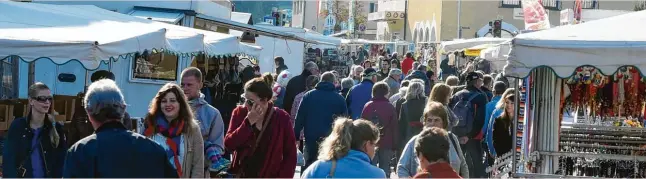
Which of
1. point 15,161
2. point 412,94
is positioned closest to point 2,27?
point 15,161

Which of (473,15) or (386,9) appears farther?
(386,9)

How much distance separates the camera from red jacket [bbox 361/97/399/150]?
1213 centimetres

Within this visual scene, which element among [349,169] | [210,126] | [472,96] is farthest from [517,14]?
[349,169]

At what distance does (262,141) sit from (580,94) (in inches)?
139

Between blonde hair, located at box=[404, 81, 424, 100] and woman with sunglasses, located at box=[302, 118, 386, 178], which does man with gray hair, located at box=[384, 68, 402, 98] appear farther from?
woman with sunglasses, located at box=[302, 118, 386, 178]

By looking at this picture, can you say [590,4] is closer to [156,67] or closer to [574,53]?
[156,67]

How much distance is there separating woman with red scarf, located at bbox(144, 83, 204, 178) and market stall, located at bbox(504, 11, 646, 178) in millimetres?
2790

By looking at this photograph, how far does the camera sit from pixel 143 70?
17891 millimetres

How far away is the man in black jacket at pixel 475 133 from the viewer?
12.1 meters

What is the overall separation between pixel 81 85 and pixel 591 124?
816 centimetres

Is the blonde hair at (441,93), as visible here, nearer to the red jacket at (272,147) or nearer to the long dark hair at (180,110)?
the red jacket at (272,147)

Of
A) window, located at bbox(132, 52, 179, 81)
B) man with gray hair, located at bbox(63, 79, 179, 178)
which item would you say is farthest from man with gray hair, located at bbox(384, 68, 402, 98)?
man with gray hair, located at bbox(63, 79, 179, 178)

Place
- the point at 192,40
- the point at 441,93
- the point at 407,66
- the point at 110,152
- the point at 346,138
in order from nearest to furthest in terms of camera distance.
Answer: the point at 110,152 → the point at 346,138 → the point at 441,93 → the point at 192,40 → the point at 407,66

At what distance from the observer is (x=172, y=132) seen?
705cm
